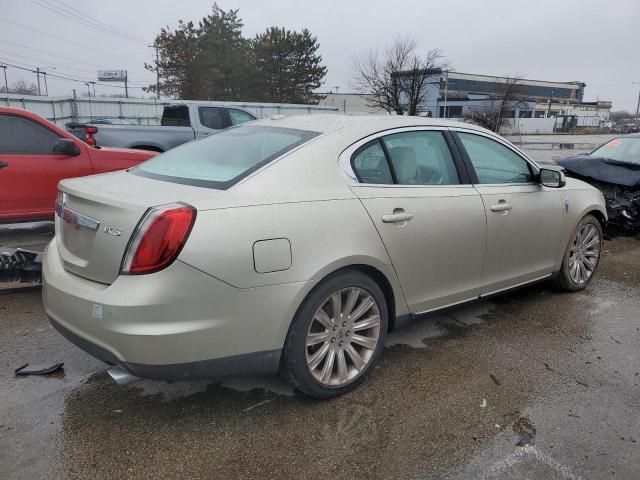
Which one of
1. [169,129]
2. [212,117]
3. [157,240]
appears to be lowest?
[157,240]

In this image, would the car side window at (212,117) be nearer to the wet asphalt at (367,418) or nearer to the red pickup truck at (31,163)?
the red pickup truck at (31,163)

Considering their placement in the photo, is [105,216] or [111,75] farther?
[111,75]

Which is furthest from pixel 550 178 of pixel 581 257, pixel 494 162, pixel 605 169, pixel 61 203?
pixel 605 169

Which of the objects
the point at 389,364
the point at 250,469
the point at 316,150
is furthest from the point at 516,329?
the point at 250,469

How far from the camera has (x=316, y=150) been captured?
2.90 meters

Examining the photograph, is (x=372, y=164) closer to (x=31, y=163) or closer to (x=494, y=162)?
(x=494, y=162)

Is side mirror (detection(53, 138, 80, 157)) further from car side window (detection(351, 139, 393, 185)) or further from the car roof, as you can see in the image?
car side window (detection(351, 139, 393, 185))

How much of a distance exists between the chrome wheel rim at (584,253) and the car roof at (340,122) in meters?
1.88

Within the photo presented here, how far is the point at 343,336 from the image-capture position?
114 inches

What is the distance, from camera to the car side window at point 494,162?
3750mm

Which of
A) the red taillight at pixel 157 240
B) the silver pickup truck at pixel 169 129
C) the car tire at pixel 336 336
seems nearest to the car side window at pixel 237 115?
the silver pickup truck at pixel 169 129

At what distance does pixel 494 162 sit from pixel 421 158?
0.81 metres

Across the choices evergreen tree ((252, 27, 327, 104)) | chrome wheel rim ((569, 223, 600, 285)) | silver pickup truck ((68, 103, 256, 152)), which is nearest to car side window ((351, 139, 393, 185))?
chrome wheel rim ((569, 223, 600, 285))

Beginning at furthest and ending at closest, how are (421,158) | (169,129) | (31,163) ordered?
(169,129), (31,163), (421,158)
